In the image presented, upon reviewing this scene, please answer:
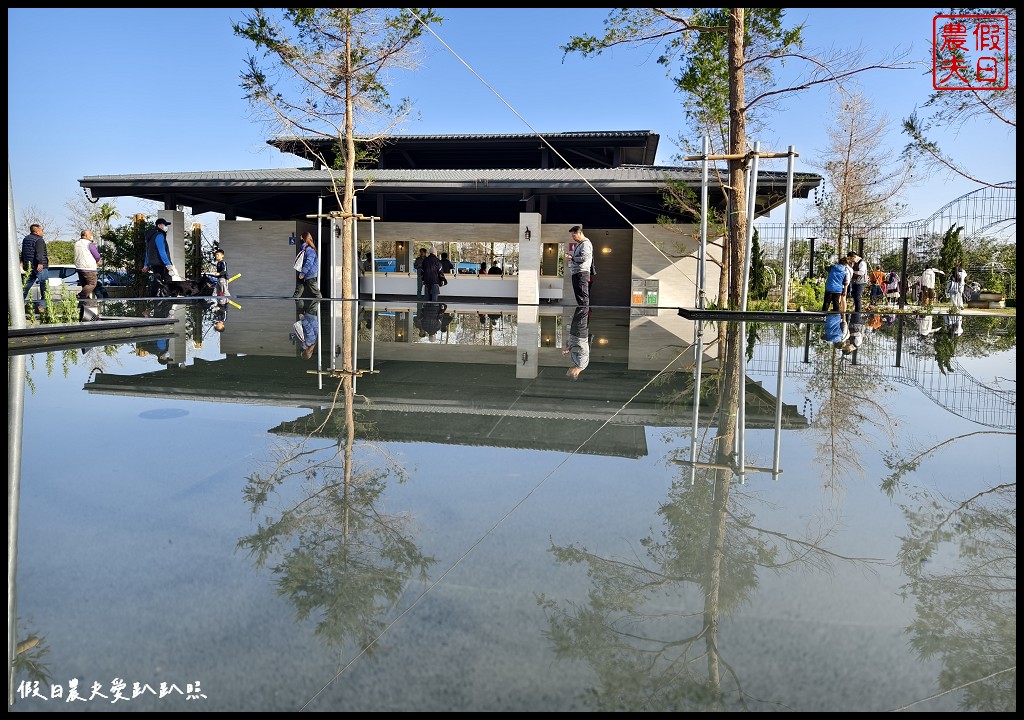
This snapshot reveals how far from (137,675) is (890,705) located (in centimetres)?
174

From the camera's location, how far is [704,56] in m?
14.9

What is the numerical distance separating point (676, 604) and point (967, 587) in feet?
3.22

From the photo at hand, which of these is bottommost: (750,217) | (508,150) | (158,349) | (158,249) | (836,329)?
(158,349)

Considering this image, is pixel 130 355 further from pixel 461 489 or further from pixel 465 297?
pixel 465 297

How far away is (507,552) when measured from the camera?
2.42 metres

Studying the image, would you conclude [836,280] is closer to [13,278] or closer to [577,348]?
[577,348]

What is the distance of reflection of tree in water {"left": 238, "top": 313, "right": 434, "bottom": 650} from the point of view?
79.4 inches

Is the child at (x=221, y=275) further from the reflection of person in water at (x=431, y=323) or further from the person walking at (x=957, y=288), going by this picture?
the person walking at (x=957, y=288)

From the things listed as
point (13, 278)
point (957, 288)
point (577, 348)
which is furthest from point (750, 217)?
point (957, 288)

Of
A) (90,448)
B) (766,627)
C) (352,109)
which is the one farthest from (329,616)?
(352,109)

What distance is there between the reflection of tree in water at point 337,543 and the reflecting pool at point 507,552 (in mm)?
12

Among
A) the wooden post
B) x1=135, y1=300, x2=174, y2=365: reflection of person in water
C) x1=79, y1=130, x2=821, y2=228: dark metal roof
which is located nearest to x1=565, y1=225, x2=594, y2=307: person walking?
x1=79, y1=130, x2=821, y2=228: dark metal roof

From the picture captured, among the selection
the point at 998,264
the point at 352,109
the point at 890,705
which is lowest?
the point at 890,705

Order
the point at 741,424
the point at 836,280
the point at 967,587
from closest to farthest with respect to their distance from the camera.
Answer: the point at 967,587 → the point at 741,424 → the point at 836,280
